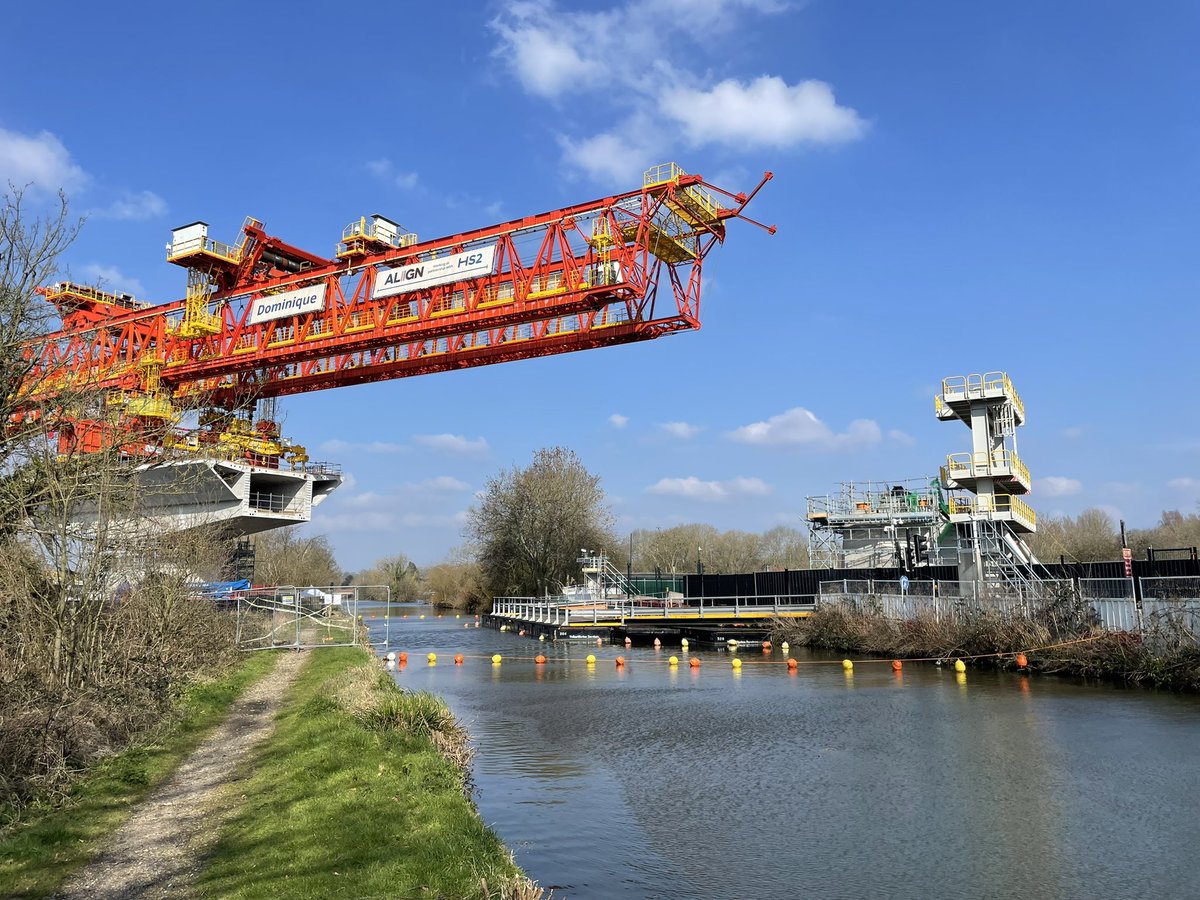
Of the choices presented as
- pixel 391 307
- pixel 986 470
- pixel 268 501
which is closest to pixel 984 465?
pixel 986 470

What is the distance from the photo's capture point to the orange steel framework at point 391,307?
29453mm

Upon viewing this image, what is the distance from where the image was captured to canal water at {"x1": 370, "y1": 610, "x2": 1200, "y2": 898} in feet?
30.5

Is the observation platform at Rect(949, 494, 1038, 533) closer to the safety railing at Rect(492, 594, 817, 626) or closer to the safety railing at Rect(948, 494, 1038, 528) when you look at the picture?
the safety railing at Rect(948, 494, 1038, 528)

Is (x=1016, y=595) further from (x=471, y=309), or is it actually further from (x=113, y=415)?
(x=113, y=415)

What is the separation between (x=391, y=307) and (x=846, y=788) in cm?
2627

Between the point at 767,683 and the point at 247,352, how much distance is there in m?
27.2

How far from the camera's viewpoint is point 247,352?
38469 millimetres

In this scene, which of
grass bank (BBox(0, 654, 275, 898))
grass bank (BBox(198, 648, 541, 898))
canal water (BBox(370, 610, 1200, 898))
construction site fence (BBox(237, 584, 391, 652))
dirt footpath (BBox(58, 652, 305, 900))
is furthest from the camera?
construction site fence (BBox(237, 584, 391, 652))

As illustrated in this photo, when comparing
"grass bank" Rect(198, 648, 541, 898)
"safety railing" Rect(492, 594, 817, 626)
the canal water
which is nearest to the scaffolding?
"safety railing" Rect(492, 594, 817, 626)

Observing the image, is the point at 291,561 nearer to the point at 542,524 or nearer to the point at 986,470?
the point at 542,524

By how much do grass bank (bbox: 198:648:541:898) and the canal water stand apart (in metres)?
1.30

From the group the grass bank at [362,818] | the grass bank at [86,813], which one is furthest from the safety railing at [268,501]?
the grass bank at [362,818]

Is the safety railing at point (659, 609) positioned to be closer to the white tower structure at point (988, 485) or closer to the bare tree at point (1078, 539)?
the white tower structure at point (988, 485)

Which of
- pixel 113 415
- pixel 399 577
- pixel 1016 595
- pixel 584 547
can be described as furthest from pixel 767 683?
pixel 399 577
